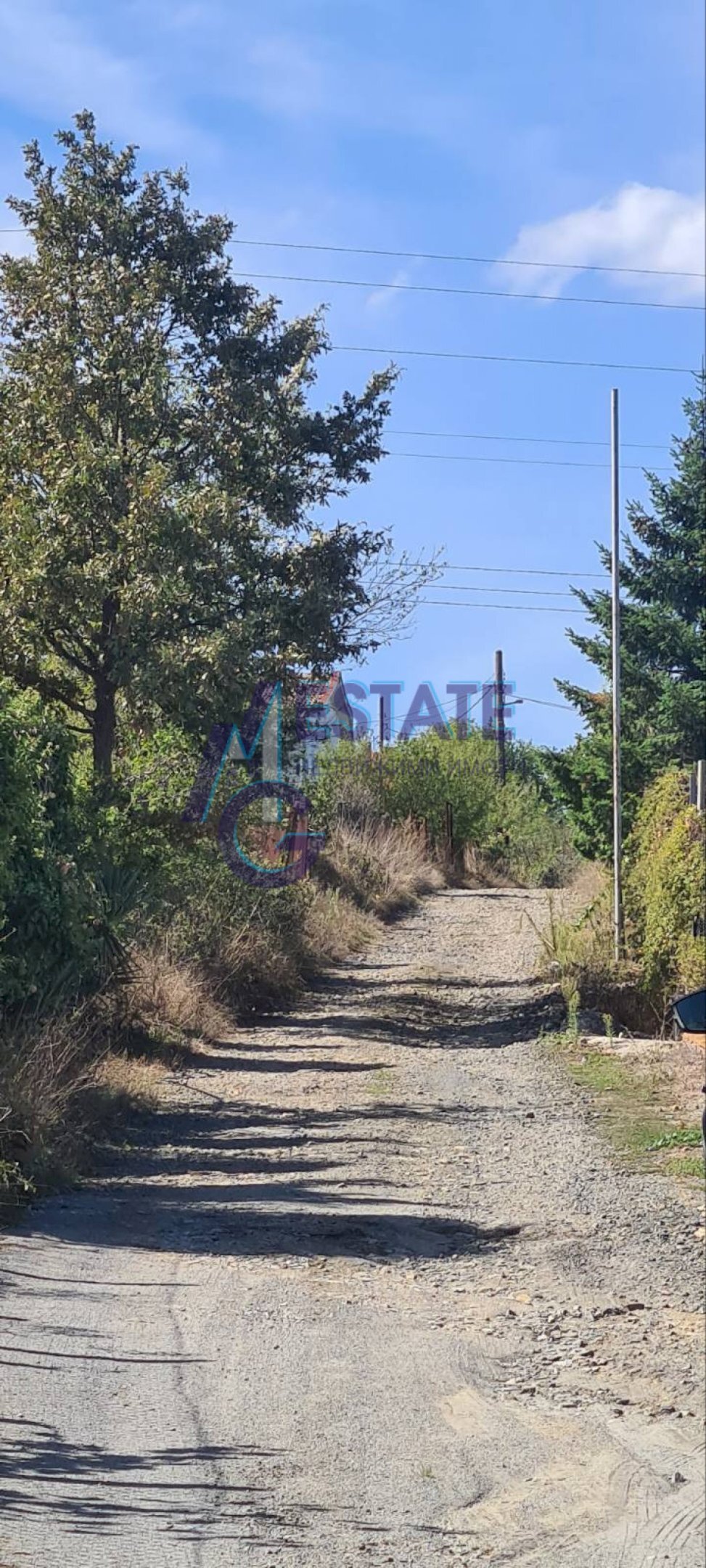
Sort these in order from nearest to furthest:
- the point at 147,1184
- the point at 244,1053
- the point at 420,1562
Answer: the point at 420,1562, the point at 147,1184, the point at 244,1053

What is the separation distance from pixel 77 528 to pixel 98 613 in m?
0.83

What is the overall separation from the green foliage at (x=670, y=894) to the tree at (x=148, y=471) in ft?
13.0

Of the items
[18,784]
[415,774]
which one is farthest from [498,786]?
[18,784]

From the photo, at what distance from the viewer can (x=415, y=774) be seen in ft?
123

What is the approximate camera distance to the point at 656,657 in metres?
25.3

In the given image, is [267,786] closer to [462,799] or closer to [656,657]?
[656,657]

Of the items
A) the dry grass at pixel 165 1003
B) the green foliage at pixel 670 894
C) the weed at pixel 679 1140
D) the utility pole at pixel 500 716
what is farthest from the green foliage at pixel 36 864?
the utility pole at pixel 500 716

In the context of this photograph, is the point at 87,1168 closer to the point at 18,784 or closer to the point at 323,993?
the point at 18,784

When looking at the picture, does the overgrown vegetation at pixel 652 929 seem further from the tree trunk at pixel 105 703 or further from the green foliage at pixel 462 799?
the green foliage at pixel 462 799

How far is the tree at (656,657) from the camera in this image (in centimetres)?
2397

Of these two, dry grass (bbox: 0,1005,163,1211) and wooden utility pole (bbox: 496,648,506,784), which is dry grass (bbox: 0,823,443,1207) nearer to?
dry grass (bbox: 0,1005,163,1211)

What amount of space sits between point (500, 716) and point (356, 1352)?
44.5 meters

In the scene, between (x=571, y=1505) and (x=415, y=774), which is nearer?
(x=571, y=1505)

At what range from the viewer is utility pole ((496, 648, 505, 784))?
47681 mm
